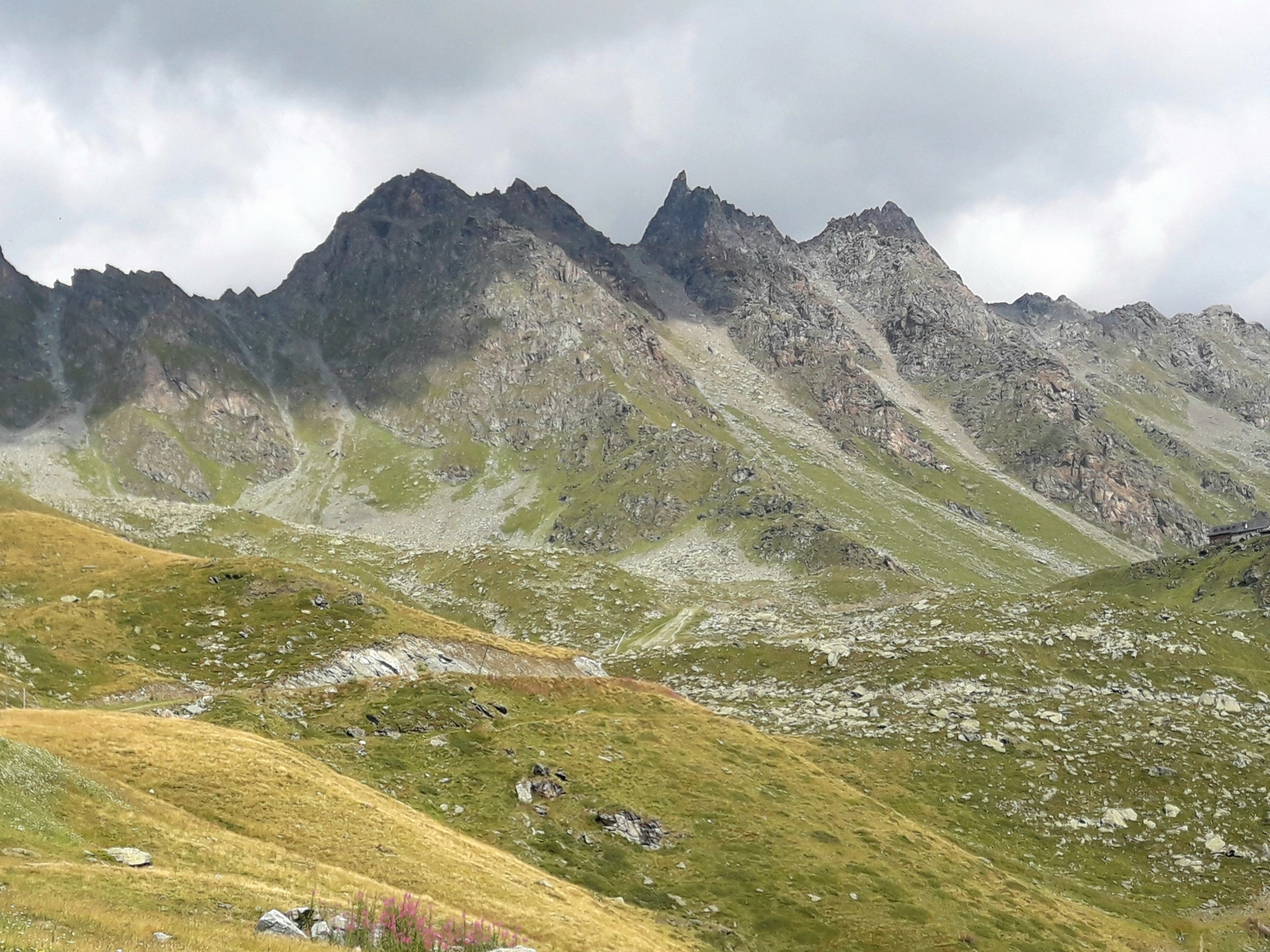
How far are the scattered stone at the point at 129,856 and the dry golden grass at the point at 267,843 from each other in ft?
1.71

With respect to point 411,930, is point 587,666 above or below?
below

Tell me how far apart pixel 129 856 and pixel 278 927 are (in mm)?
9454

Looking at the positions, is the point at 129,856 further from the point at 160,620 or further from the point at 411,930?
the point at 160,620

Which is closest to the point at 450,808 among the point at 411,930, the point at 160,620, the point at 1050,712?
the point at 411,930

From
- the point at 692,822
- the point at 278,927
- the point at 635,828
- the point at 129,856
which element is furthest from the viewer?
the point at 692,822

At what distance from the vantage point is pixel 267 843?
113 ft

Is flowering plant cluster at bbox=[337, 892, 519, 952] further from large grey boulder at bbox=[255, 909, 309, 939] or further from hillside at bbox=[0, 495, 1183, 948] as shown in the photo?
hillside at bbox=[0, 495, 1183, 948]

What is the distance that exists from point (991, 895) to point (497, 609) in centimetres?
12941

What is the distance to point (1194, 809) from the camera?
67562 mm

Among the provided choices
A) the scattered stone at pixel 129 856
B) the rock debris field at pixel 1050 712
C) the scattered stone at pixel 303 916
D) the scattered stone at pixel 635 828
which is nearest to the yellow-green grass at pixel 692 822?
the scattered stone at pixel 635 828

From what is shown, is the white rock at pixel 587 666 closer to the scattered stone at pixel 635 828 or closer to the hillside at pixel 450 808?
the hillside at pixel 450 808

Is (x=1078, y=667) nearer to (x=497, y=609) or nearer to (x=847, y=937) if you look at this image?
(x=847, y=937)

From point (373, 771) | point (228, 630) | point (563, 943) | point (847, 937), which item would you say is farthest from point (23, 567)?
point (847, 937)

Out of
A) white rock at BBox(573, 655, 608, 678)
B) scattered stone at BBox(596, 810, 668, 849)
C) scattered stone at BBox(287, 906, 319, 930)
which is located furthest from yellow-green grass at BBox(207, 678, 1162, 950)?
white rock at BBox(573, 655, 608, 678)
